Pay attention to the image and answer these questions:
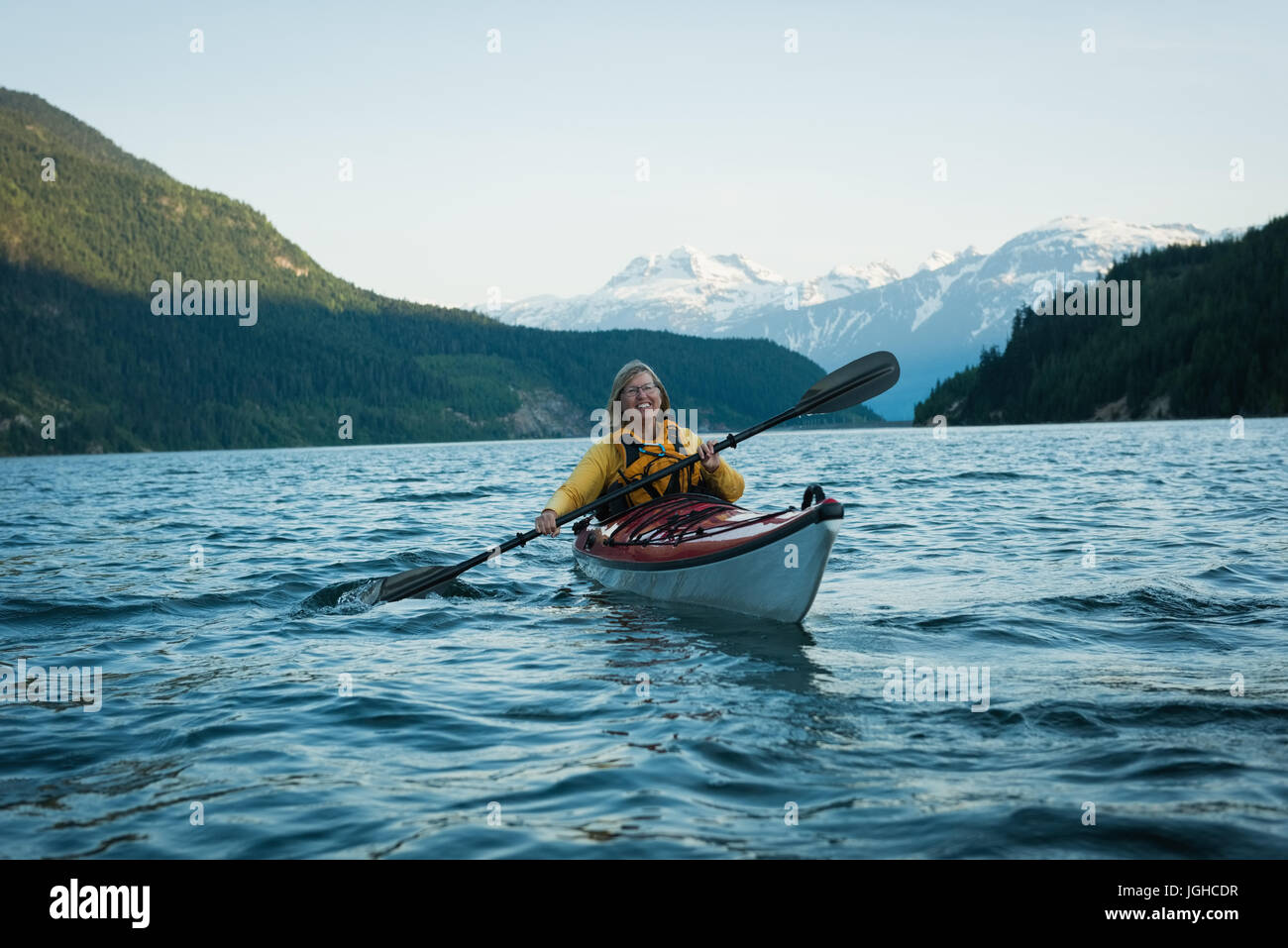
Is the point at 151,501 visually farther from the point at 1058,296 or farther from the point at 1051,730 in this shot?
the point at 1058,296

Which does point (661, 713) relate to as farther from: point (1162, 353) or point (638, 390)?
point (1162, 353)

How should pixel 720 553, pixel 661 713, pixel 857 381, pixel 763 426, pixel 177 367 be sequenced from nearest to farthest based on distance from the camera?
pixel 661 713 → pixel 720 553 → pixel 763 426 → pixel 857 381 → pixel 177 367

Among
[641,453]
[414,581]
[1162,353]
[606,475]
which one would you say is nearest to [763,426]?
[641,453]

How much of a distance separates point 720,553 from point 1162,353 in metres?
109

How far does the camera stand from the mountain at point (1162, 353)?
93.4 meters

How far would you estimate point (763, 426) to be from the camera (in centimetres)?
949

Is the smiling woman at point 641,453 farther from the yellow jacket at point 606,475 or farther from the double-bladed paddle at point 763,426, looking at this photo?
the double-bladed paddle at point 763,426

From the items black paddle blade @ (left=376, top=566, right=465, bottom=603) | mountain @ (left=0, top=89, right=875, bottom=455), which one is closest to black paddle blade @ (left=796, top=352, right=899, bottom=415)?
black paddle blade @ (left=376, top=566, right=465, bottom=603)

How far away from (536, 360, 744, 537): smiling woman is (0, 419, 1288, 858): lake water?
119cm

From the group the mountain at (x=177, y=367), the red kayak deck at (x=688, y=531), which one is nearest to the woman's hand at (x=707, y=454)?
the red kayak deck at (x=688, y=531)

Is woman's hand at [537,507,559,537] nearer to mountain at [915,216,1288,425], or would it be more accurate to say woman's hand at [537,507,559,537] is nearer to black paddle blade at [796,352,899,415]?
black paddle blade at [796,352,899,415]

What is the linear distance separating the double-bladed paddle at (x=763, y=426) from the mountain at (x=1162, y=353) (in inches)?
3749

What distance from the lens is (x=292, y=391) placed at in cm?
16900
